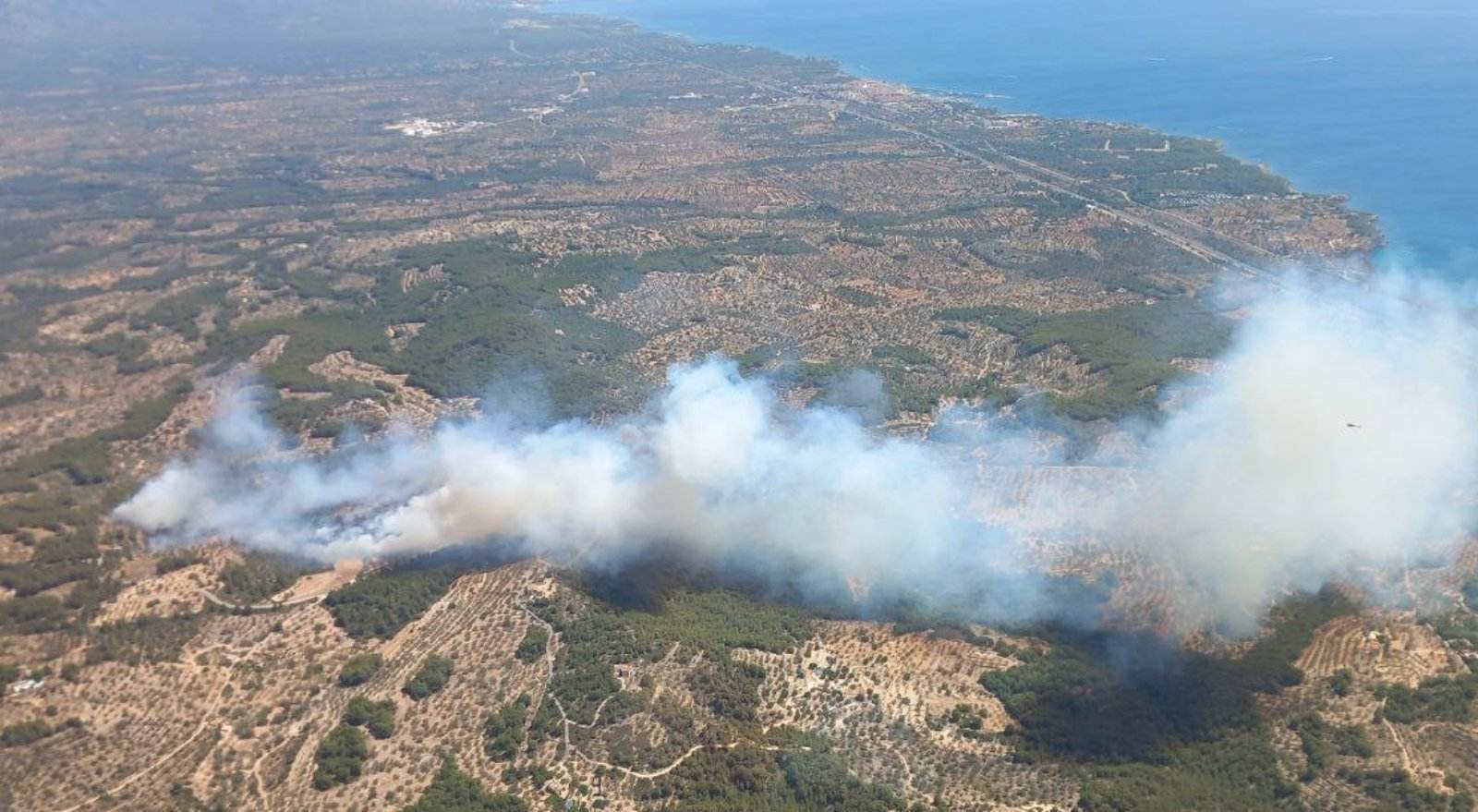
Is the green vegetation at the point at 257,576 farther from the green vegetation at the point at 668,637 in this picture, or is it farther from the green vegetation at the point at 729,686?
the green vegetation at the point at 729,686

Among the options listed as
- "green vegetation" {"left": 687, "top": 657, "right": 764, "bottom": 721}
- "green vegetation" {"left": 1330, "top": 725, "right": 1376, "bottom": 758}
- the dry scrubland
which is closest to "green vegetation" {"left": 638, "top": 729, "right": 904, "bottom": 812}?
the dry scrubland

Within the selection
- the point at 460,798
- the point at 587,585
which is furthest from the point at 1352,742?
the point at 460,798

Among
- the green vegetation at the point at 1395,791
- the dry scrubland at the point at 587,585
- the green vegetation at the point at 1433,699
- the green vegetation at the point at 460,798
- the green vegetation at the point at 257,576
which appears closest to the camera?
the green vegetation at the point at 1395,791

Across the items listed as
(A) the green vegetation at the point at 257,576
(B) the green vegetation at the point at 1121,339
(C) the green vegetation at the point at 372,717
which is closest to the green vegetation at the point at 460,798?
(C) the green vegetation at the point at 372,717

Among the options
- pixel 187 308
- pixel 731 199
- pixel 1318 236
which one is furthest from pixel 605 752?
pixel 1318 236

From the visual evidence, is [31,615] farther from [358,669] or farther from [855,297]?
[855,297]
